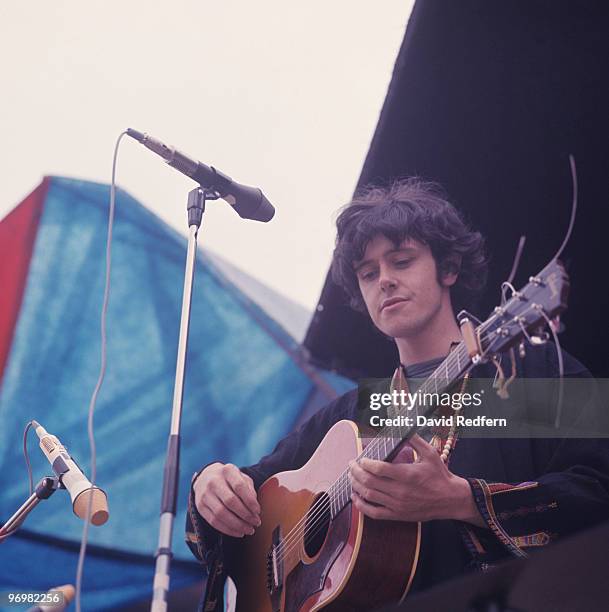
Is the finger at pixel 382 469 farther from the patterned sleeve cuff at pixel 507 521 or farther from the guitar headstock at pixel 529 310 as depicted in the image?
the guitar headstock at pixel 529 310

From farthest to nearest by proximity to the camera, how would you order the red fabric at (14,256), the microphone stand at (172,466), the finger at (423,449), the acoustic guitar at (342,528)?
1. the red fabric at (14,256)
2. the finger at (423,449)
3. the acoustic guitar at (342,528)
4. the microphone stand at (172,466)

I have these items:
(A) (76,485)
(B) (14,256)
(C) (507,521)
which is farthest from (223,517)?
(B) (14,256)

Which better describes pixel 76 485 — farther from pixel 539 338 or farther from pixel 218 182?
pixel 539 338

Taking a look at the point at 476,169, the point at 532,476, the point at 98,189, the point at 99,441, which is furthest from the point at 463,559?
the point at 98,189

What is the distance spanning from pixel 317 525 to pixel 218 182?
0.96m

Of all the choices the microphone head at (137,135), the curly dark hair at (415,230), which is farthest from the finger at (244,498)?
the microphone head at (137,135)

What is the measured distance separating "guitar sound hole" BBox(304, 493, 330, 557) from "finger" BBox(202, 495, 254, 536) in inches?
10.2

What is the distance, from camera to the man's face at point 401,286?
223 cm

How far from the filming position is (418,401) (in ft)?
5.46

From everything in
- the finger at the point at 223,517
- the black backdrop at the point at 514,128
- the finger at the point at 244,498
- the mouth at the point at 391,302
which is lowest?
the finger at the point at 223,517

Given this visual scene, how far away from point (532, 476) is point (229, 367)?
3074 mm

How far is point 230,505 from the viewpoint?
211 centimetres

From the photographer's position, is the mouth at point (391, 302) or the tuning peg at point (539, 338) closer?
the tuning peg at point (539, 338)

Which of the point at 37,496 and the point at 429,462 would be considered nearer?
the point at 429,462
